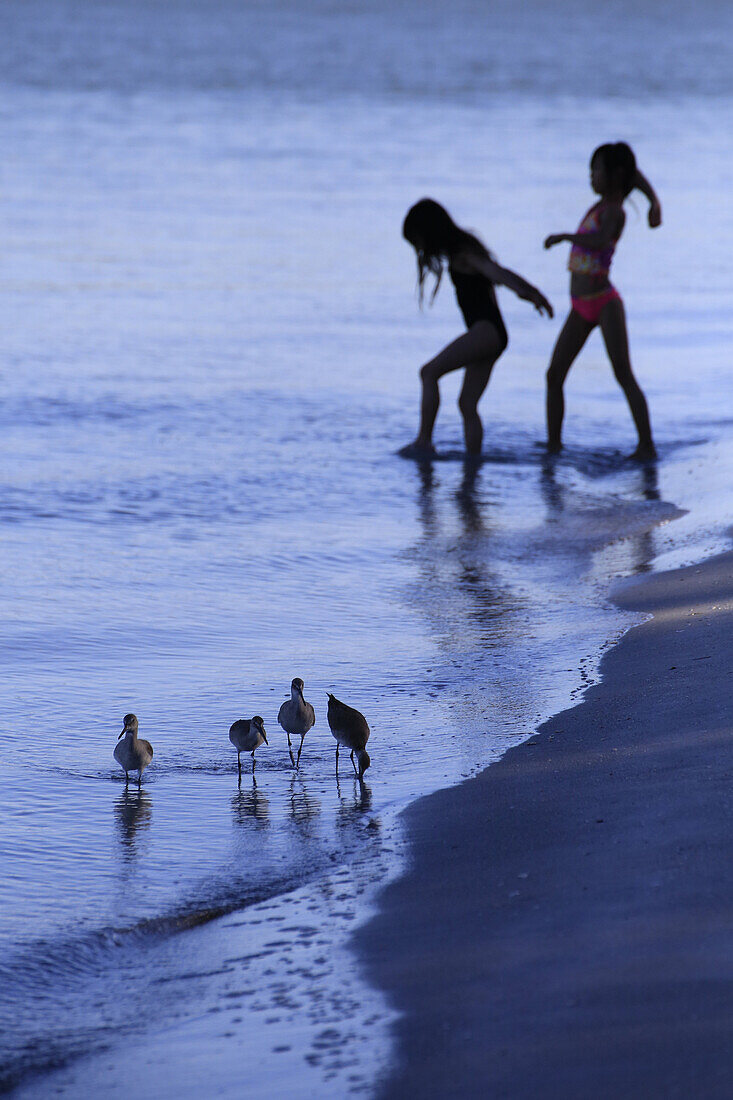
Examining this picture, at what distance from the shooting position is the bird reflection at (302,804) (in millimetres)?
5238

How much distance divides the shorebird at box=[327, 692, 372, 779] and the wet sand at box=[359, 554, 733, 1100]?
14.1 inches

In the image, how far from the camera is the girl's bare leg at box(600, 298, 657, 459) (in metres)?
11.1

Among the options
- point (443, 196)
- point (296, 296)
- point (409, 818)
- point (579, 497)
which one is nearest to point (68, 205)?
point (443, 196)

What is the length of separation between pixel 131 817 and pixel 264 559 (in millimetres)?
3822

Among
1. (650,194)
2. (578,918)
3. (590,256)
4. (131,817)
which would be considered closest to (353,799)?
(131,817)

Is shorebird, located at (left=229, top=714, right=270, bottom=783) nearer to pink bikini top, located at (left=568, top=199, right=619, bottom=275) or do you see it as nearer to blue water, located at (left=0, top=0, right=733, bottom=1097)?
blue water, located at (left=0, top=0, right=733, bottom=1097)

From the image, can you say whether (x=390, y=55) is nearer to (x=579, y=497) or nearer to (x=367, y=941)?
(x=579, y=497)

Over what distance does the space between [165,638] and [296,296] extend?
11650 millimetres

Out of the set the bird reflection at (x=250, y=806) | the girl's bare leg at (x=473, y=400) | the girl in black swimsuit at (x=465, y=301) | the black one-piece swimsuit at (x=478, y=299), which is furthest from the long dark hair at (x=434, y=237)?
the bird reflection at (x=250, y=806)

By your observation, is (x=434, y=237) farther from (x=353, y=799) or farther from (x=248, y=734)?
(x=353, y=799)

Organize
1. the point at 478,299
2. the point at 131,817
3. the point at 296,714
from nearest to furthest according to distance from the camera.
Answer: the point at 131,817 < the point at 296,714 < the point at 478,299

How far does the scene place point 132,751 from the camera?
5.34 metres

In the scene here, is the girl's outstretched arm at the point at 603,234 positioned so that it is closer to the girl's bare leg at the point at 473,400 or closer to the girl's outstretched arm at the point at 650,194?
the girl's outstretched arm at the point at 650,194

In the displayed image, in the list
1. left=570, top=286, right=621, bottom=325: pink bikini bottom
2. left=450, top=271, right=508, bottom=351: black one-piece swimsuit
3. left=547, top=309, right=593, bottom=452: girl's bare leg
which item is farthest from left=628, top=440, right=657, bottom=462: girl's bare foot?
left=450, top=271, right=508, bottom=351: black one-piece swimsuit
